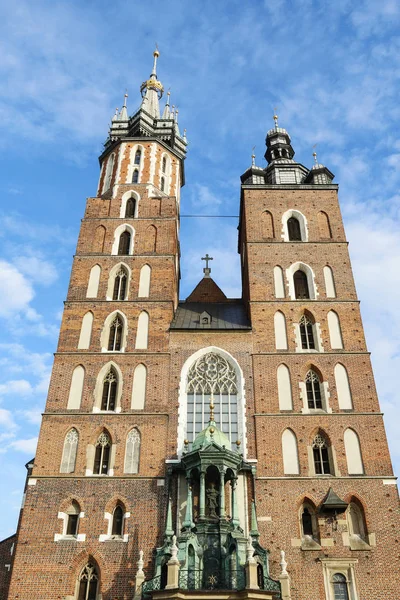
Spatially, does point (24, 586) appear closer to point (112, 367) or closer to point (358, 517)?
point (112, 367)

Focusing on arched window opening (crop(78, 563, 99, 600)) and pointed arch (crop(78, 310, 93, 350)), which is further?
pointed arch (crop(78, 310, 93, 350))

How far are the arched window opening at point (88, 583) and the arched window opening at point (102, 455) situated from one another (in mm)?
2943

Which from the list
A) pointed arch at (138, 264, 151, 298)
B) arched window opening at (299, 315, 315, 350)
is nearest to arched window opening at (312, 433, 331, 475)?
arched window opening at (299, 315, 315, 350)

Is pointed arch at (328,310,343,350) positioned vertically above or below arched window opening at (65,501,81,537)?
above

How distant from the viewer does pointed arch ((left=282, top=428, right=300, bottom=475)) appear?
18.9 meters

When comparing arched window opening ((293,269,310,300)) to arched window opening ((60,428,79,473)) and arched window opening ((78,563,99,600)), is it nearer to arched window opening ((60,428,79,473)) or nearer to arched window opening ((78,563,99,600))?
arched window opening ((60,428,79,473))

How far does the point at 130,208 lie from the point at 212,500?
47.9 feet

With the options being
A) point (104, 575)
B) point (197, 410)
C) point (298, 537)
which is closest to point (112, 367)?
point (197, 410)

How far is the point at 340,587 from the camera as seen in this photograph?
55.2 ft

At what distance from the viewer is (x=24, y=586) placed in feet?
55.0

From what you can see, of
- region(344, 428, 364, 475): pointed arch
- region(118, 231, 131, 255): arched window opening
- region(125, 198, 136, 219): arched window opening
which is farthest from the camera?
region(125, 198, 136, 219): arched window opening

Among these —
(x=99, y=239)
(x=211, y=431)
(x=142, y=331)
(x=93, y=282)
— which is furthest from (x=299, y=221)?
(x=211, y=431)

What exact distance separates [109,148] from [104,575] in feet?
69.2

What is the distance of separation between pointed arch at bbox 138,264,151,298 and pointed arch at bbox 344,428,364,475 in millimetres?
9557
